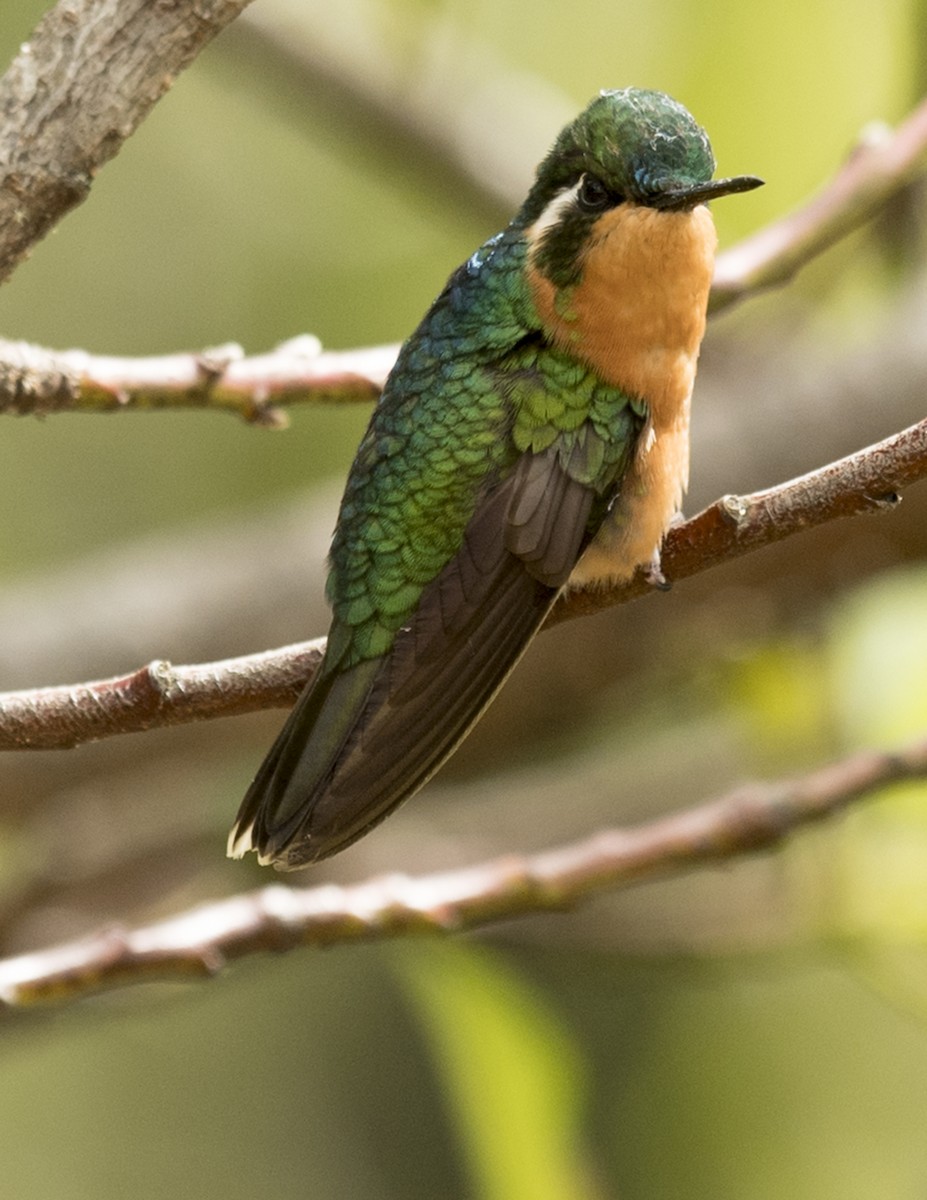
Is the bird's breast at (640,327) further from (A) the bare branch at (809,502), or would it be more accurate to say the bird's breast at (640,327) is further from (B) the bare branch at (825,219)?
(A) the bare branch at (809,502)

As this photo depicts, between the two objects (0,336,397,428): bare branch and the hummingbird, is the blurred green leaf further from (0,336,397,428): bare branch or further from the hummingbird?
(0,336,397,428): bare branch

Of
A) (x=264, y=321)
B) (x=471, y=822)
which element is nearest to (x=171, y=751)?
(x=471, y=822)

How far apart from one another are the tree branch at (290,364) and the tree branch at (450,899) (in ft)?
1.85

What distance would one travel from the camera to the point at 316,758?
179 cm

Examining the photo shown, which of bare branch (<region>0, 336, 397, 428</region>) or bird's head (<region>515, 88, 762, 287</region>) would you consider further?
bird's head (<region>515, 88, 762, 287</region>)

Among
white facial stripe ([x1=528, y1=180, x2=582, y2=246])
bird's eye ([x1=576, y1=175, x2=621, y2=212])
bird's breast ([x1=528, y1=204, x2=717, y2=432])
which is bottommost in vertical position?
bird's breast ([x1=528, y1=204, x2=717, y2=432])

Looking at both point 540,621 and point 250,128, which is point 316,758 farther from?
point 250,128

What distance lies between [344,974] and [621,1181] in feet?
5.60

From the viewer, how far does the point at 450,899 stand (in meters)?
1.87

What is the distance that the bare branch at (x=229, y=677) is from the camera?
143 cm

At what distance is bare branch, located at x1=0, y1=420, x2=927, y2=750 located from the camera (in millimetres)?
1435

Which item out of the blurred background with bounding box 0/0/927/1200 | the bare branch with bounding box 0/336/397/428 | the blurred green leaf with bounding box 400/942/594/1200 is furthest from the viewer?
the blurred background with bounding box 0/0/927/1200

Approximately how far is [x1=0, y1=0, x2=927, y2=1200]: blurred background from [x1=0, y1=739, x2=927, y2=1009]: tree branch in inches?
26.7

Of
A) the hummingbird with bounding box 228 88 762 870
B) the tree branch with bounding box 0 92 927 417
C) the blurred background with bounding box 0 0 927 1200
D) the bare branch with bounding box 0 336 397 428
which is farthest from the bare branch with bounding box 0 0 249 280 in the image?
the blurred background with bounding box 0 0 927 1200
